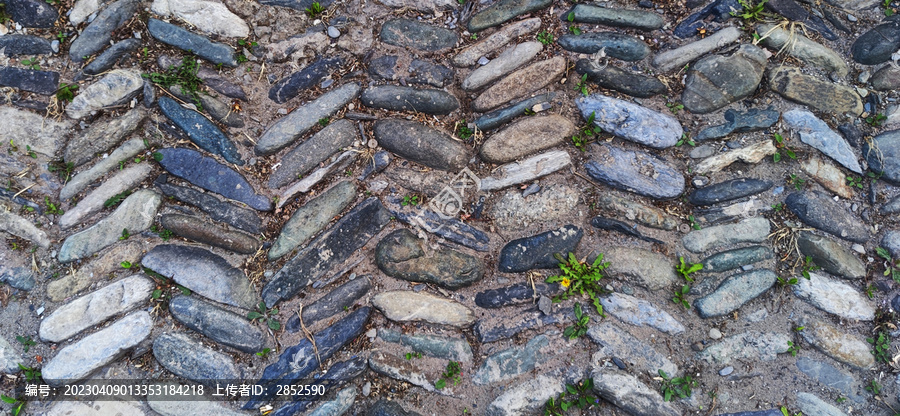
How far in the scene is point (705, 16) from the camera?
3.26m

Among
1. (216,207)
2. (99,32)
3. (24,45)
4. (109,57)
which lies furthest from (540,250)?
(24,45)

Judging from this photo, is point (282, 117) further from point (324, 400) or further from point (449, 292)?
point (324, 400)

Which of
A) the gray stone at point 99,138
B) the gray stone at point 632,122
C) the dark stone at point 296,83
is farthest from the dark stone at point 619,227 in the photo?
the gray stone at point 99,138

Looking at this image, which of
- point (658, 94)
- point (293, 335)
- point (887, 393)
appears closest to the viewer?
point (887, 393)

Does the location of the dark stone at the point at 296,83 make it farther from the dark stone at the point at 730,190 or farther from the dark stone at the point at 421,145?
the dark stone at the point at 730,190

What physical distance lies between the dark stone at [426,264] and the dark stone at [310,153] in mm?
681

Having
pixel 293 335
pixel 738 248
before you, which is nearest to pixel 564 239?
pixel 738 248

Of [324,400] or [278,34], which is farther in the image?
[278,34]

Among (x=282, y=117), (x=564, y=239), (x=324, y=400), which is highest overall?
(x=282, y=117)

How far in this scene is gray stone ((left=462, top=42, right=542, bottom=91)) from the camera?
10.6 ft

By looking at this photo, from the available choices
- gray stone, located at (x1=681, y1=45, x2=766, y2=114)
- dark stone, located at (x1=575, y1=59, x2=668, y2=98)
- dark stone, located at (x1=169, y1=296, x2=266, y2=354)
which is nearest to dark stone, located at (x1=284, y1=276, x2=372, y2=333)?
dark stone, located at (x1=169, y1=296, x2=266, y2=354)

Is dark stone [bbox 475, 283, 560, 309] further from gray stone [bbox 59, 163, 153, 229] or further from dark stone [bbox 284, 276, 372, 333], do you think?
gray stone [bbox 59, 163, 153, 229]

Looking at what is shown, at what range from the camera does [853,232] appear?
115 inches

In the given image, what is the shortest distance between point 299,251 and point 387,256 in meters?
0.53
